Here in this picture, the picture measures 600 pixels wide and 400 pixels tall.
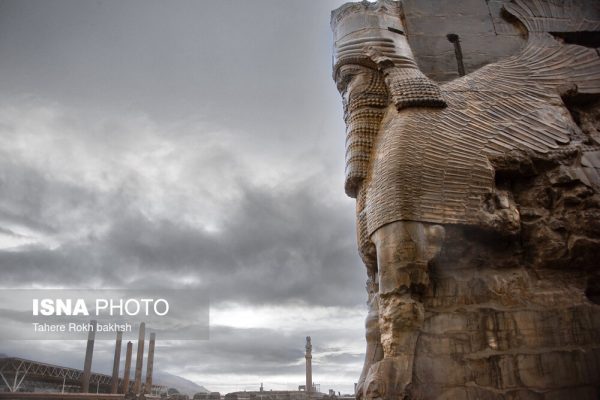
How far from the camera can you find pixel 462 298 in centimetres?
299

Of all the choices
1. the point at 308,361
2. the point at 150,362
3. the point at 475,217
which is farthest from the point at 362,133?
the point at 150,362

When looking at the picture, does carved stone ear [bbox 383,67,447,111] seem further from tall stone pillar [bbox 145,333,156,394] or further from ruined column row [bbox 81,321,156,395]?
tall stone pillar [bbox 145,333,156,394]

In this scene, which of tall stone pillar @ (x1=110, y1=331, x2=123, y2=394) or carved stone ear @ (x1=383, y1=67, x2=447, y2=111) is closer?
carved stone ear @ (x1=383, y1=67, x2=447, y2=111)

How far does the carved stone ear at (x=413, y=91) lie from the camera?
3.65 m

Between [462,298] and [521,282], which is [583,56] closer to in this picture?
[521,282]

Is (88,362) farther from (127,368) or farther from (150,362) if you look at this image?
(150,362)

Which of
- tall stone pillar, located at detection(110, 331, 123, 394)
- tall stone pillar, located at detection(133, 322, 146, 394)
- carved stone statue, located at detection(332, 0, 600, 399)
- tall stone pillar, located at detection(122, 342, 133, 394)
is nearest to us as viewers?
carved stone statue, located at detection(332, 0, 600, 399)

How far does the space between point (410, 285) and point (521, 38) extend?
3.53m

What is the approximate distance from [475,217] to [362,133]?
4.24 ft

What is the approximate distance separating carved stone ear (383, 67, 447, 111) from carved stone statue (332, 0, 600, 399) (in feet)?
0.04

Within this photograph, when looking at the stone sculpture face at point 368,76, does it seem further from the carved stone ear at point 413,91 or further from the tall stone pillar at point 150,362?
the tall stone pillar at point 150,362

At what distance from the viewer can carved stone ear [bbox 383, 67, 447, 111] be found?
3.65 m

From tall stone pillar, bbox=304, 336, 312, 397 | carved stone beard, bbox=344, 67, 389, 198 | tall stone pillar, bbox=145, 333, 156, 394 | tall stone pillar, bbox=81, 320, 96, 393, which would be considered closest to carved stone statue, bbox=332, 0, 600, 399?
carved stone beard, bbox=344, 67, 389, 198

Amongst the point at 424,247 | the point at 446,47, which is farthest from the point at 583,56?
A: the point at 424,247
